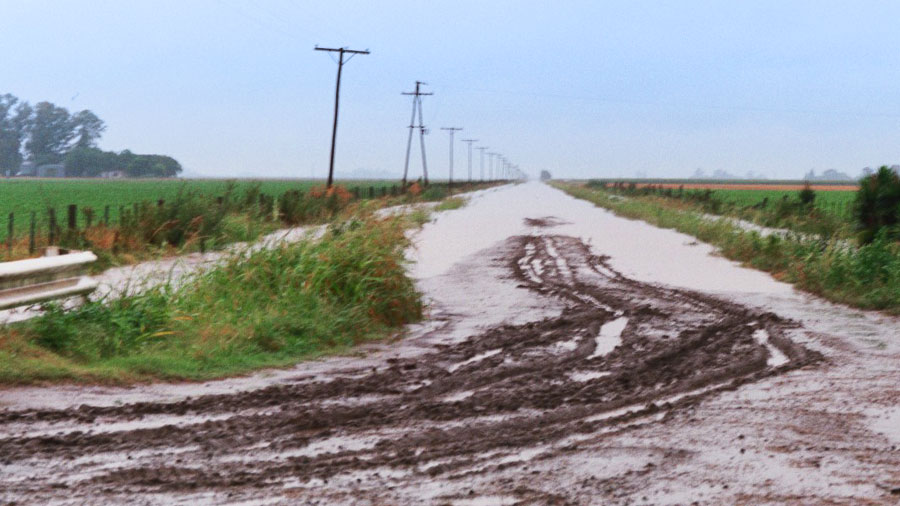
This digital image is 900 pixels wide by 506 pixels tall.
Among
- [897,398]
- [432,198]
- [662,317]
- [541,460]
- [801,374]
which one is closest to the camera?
[541,460]

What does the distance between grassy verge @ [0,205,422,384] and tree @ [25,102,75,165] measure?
148m

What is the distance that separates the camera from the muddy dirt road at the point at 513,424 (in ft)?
16.3

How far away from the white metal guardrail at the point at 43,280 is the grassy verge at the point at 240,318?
20 centimetres

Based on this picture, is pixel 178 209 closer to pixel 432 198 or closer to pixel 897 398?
pixel 897 398

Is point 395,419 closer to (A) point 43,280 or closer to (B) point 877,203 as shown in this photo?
(A) point 43,280

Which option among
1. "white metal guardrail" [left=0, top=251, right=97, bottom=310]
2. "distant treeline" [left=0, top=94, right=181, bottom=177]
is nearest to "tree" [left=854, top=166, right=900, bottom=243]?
"white metal guardrail" [left=0, top=251, right=97, bottom=310]

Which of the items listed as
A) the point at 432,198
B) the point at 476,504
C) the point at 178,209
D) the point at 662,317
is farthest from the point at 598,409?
the point at 432,198

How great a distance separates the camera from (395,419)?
6.58 meters

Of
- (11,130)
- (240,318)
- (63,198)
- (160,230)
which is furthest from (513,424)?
(11,130)

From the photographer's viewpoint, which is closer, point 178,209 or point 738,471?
point 738,471

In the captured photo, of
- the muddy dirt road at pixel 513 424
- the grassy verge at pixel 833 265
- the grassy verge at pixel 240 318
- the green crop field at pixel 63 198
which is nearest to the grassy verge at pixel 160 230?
the green crop field at pixel 63 198

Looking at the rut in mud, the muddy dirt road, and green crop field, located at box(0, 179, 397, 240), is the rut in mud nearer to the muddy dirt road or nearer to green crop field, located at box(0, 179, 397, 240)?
the muddy dirt road

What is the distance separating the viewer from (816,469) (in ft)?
17.8

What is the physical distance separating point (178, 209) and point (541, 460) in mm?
19476
